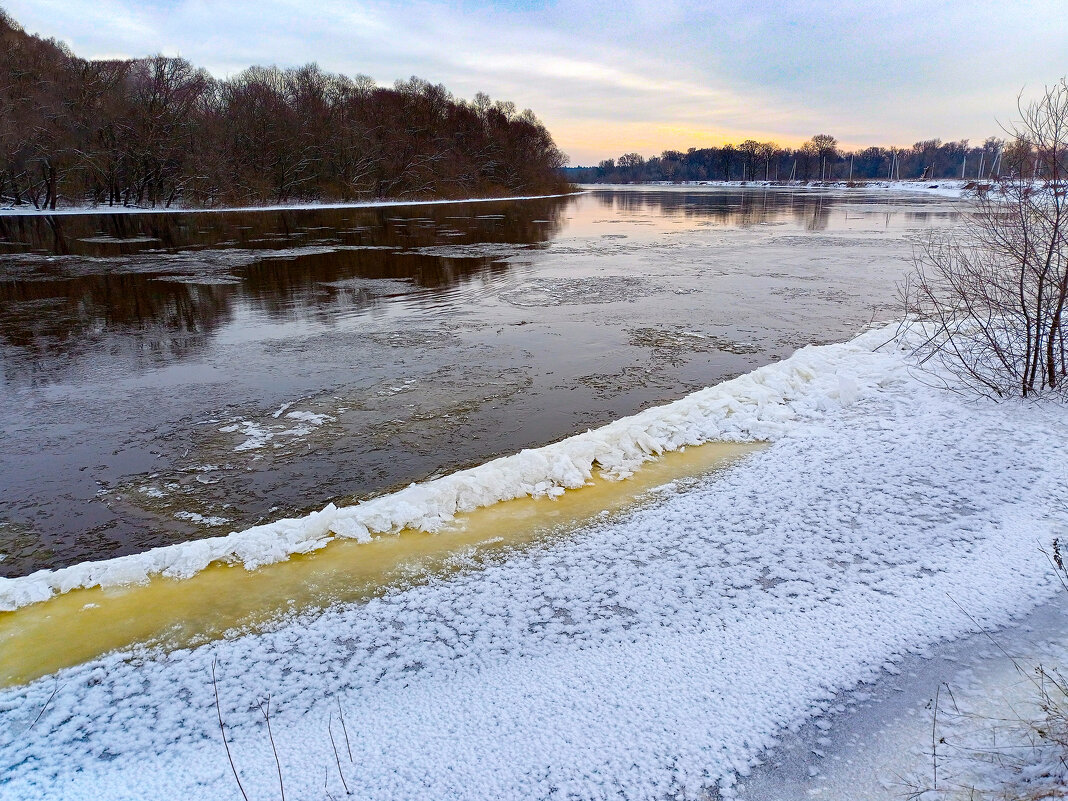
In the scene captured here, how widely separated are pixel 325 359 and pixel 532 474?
588 centimetres

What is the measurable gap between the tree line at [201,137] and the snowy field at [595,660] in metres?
59.0

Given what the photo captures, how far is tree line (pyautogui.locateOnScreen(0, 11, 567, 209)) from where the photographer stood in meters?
49.8

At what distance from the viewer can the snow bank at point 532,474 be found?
480cm

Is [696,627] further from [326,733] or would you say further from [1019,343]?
[1019,343]

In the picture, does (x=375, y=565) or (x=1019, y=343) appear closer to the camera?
(x=375, y=565)

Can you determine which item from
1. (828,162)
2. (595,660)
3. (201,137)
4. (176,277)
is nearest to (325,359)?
(595,660)

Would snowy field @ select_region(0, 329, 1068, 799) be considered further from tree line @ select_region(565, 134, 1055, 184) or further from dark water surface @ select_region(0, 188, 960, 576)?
tree line @ select_region(565, 134, 1055, 184)

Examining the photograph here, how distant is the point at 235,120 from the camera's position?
62.3m

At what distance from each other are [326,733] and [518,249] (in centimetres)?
2432

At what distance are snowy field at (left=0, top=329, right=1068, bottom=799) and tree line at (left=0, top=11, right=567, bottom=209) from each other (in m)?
59.0

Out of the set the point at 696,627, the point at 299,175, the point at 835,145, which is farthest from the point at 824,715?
the point at 835,145

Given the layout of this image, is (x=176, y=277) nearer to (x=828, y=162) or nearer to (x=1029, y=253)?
(x=1029, y=253)

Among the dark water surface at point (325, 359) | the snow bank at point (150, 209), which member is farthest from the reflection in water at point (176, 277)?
the snow bank at point (150, 209)

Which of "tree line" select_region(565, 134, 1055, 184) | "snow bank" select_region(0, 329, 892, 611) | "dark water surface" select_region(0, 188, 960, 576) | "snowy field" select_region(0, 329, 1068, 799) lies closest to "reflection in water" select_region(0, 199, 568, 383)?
"dark water surface" select_region(0, 188, 960, 576)
